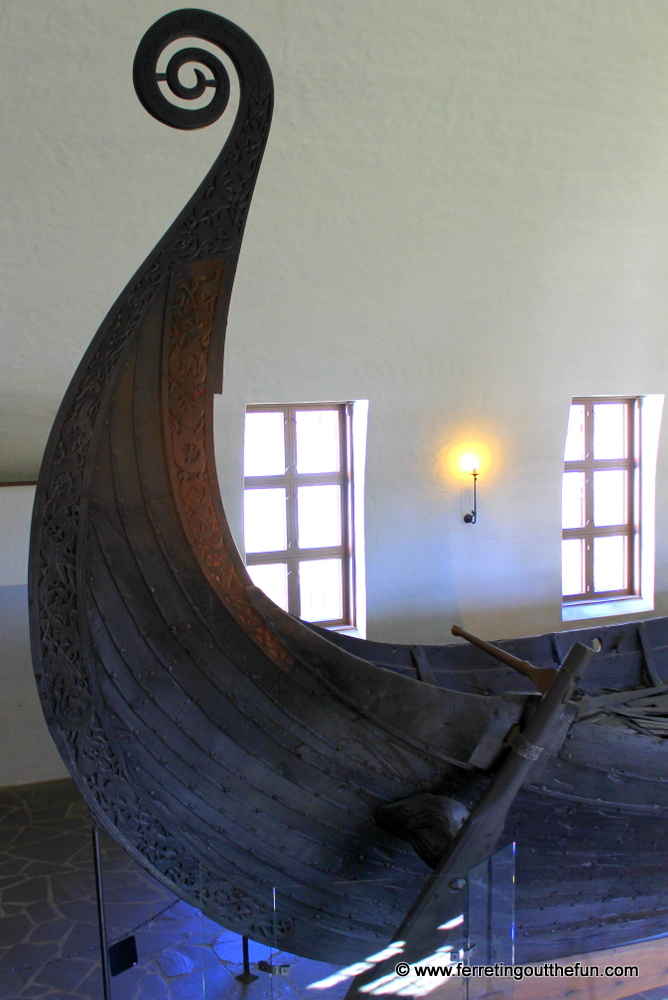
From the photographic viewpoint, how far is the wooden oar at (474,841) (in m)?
2.35

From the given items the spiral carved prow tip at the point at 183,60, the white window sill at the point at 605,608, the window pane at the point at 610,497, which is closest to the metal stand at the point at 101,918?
the spiral carved prow tip at the point at 183,60

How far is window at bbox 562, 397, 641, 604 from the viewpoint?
23.1 feet

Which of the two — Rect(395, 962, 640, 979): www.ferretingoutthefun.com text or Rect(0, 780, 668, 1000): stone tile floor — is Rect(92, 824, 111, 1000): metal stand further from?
Rect(395, 962, 640, 979): www.ferretingoutthefun.com text

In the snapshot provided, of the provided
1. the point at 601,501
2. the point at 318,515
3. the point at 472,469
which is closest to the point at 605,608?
the point at 601,501

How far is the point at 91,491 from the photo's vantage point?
2.56 metres

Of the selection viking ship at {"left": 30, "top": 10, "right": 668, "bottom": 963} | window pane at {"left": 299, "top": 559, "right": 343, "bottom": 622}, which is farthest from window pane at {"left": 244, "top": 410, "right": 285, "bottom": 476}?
viking ship at {"left": 30, "top": 10, "right": 668, "bottom": 963}

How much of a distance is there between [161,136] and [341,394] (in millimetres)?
1910

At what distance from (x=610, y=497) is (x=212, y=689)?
5.25 meters

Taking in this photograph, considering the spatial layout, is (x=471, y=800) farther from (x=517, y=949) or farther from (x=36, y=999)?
(x=36, y=999)

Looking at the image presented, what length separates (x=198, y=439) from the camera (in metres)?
2.70

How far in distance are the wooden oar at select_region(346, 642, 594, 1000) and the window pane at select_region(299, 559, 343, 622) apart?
3.49 m

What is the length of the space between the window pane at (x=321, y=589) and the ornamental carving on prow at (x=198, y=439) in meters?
3.40

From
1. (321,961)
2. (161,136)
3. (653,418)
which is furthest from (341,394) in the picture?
(321,961)

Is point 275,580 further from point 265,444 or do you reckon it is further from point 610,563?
point 610,563
